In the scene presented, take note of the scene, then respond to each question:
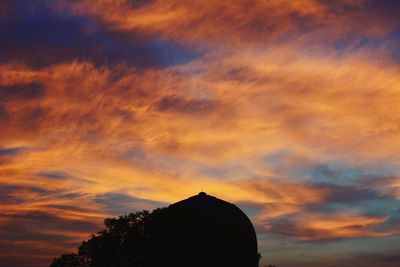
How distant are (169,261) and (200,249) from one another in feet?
6.44

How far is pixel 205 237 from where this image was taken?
2845 centimetres

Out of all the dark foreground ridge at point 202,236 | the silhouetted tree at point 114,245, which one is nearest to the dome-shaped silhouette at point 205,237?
the dark foreground ridge at point 202,236

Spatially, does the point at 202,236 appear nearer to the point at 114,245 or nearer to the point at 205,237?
the point at 205,237

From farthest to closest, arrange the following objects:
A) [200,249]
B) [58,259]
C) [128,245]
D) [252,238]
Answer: [58,259] → [128,245] → [252,238] → [200,249]

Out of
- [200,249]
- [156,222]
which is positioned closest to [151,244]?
[156,222]

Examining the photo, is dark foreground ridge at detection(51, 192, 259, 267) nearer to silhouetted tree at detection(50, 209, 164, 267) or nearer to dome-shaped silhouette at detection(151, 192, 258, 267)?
dome-shaped silhouette at detection(151, 192, 258, 267)

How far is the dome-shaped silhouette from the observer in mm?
28047

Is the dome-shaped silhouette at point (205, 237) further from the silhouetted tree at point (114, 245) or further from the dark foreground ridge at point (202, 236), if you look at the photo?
the silhouetted tree at point (114, 245)

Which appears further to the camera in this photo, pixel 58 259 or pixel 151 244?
pixel 58 259

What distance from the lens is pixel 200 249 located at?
2806 centimetres

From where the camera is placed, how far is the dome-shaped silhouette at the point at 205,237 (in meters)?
28.0

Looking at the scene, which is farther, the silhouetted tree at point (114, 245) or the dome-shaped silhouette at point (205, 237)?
the silhouetted tree at point (114, 245)

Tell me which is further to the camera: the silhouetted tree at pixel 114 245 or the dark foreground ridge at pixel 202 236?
the silhouetted tree at pixel 114 245

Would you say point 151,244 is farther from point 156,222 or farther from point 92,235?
point 92,235
